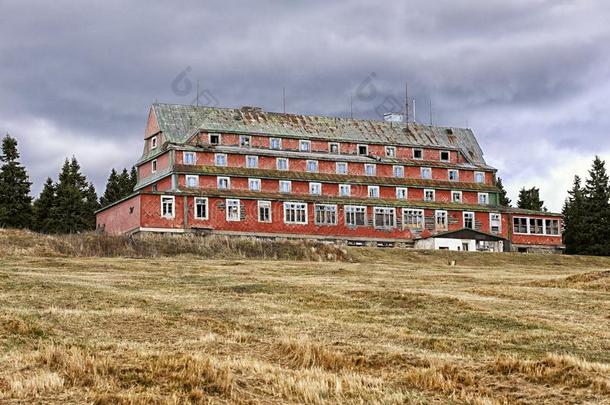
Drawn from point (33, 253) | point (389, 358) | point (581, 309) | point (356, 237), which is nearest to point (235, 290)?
point (581, 309)

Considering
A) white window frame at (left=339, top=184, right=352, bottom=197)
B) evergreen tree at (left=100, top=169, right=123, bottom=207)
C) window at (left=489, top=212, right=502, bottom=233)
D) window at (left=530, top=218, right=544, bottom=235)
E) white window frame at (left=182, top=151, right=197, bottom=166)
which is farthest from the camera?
evergreen tree at (left=100, top=169, right=123, bottom=207)

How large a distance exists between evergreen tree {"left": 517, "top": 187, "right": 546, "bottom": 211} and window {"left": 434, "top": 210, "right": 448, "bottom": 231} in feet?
99.5

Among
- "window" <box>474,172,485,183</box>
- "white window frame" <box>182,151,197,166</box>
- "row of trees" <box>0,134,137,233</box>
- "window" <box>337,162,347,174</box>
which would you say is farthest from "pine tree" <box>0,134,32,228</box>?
"window" <box>474,172,485,183</box>

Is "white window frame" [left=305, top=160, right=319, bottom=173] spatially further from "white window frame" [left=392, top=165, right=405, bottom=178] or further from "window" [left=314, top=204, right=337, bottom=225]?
"white window frame" [left=392, top=165, right=405, bottom=178]

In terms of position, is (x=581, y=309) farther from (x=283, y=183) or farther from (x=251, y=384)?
(x=283, y=183)

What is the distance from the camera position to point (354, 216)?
8994 cm

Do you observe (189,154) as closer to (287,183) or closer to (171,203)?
(171,203)

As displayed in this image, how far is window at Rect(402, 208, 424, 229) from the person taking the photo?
9225 centimetres

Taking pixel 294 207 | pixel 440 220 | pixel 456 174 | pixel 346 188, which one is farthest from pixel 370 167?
pixel 294 207

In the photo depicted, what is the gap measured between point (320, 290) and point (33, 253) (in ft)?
88.0

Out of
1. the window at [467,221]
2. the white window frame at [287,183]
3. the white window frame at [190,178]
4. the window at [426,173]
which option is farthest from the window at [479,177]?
the white window frame at [190,178]

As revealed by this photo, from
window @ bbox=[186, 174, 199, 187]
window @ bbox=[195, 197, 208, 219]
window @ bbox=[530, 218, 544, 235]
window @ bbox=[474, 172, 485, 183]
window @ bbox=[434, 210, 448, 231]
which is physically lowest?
window @ bbox=[530, 218, 544, 235]

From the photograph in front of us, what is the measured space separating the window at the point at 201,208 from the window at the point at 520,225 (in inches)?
1283

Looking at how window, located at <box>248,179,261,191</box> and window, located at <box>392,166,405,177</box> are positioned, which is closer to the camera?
window, located at <box>248,179,261,191</box>
